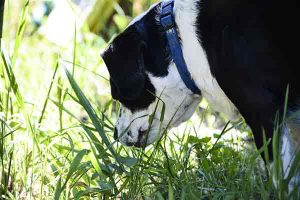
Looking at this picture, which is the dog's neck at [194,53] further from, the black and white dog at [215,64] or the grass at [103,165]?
the grass at [103,165]

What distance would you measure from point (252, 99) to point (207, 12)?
1.17 feet

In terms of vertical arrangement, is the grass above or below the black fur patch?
below

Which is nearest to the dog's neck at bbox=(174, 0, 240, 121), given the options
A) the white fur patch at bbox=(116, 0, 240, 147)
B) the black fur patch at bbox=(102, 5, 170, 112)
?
the white fur patch at bbox=(116, 0, 240, 147)

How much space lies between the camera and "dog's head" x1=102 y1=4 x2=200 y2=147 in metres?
2.68

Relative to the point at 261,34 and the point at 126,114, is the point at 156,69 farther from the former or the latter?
the point at 261,34

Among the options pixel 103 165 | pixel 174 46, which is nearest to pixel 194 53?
pixel 174 46

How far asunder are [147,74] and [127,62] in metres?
0.09

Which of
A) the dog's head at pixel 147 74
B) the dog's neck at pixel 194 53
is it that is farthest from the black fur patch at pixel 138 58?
the dog's neck at pixel 194 53

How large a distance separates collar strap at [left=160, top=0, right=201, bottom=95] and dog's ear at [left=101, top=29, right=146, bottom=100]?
11 centimetres

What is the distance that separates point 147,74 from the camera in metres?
2.72

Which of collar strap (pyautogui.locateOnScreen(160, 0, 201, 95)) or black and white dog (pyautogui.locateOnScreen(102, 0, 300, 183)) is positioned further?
collar strap (pyautogui.locateOnScreen(160, 0, 201, 95))

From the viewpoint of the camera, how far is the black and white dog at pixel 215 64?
2.32 metres

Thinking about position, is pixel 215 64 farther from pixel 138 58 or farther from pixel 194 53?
pixel 138 58

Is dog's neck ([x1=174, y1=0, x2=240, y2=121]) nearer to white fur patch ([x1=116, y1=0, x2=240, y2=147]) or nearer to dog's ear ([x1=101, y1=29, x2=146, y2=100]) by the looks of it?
white fur patch ([x1=116, y1=0, x2=240, y2=147])
